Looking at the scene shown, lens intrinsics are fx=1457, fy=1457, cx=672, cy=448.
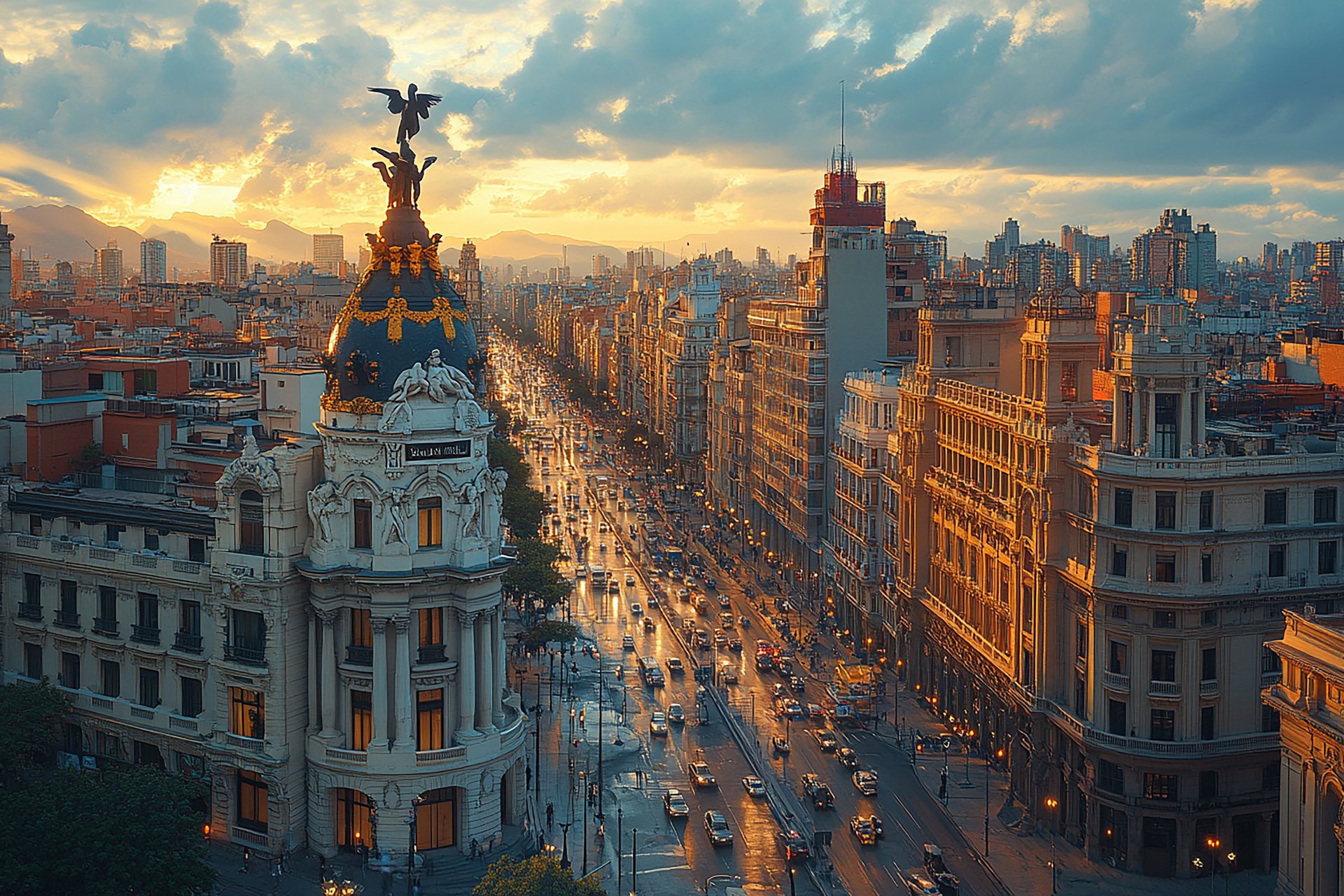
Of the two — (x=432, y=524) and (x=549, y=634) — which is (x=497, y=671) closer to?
(x=432, y=524)

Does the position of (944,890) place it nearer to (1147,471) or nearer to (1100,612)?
(1100,612)

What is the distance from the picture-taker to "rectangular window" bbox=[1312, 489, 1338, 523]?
75.6 meters

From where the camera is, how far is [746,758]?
3708 inches

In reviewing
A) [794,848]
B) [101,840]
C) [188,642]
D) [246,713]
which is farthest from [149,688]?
[794,848]

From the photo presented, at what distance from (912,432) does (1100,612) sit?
107 ft

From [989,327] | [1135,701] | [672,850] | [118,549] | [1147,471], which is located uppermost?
[989,327]

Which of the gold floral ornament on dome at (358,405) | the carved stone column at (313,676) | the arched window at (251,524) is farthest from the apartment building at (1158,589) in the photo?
the arched window at (251,524)

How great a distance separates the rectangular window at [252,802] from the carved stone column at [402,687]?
866 centimetres

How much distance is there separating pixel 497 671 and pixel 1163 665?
113ft

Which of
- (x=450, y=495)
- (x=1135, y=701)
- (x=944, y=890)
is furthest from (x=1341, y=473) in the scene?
(x=450, y=495)

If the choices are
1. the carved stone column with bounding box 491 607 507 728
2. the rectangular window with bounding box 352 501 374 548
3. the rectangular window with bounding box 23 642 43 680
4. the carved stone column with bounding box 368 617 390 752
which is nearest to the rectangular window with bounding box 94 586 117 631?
the rectangular window with bounding box 23 642 43 680

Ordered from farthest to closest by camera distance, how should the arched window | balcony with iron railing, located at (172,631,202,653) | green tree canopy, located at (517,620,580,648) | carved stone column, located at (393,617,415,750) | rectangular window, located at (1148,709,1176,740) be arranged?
1. green tree canopy, located at (517,620,580,648)
2. balcony with iron railing, located at (172,631,202,653)
3. the arched window
4. rectangular window, located at (1148,709,1176,740)
5. carved stone column, located at (393,617,415,750)

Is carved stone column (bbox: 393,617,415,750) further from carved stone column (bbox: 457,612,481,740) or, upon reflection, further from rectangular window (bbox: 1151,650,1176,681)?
rectangular window (bbox: 1151,650,1176,681)

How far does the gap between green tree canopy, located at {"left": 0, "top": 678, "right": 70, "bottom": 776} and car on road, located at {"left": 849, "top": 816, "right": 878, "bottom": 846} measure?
141ft
